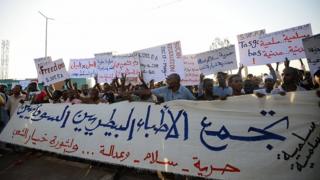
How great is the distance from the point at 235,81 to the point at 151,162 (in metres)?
2.31

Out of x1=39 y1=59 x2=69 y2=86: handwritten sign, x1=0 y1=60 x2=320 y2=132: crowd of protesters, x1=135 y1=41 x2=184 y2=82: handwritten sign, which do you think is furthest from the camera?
x1=39 y1=59 x2=69 y2=86: handwritten sign

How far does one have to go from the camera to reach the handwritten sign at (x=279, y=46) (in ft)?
20.7

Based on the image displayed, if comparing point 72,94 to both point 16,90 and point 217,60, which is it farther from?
point 217,60

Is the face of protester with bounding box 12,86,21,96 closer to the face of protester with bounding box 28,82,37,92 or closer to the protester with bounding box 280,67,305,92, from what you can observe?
the face of protester with bounding box 28,82,37,92

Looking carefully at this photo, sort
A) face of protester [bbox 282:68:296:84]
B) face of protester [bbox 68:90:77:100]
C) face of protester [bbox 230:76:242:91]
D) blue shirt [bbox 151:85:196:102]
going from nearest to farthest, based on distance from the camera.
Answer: face of protester [bbox 282:68:296:84], blue shirt [bbox 151:85:196:102], face of protester [bbox 230:76:242:91], face of protester [bbox 68:90:77:100]

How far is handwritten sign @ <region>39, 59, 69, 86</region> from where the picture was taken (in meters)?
7.99

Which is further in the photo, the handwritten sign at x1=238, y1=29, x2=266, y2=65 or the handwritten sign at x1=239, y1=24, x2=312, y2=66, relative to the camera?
the handwritten sign at x1=238, y1=29, x2=266, y2=65

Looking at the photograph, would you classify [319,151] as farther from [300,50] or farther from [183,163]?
[300,50]

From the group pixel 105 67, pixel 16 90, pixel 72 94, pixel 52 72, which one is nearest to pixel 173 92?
pixel 72 94

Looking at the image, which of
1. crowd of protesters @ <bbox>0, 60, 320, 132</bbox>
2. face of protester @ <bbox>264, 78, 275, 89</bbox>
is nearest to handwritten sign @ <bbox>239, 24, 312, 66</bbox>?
crowd of protesters @ <bbox>0, 60, 320, 132</bbox>

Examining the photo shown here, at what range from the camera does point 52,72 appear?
805cm

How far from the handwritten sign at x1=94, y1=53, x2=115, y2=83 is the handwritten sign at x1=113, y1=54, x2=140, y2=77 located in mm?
474

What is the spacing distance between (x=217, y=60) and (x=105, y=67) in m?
3.44

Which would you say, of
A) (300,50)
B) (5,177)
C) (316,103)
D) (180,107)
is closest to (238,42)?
(300,50)
